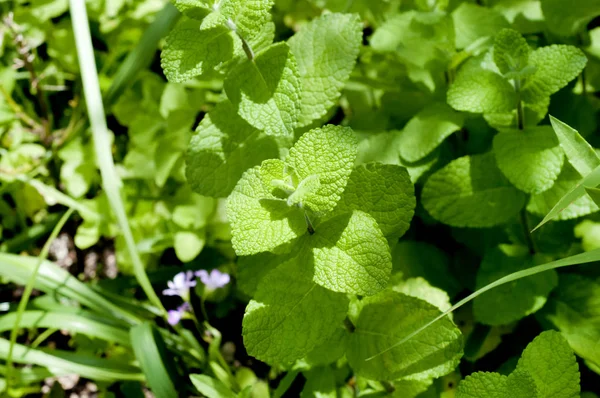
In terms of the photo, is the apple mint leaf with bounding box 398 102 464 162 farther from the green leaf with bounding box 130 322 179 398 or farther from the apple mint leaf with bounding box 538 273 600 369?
the green leaf with bounding box 130 322 179 398

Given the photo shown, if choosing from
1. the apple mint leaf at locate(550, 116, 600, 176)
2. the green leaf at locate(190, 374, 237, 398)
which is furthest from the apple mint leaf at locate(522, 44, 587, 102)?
the green leaf at locate(190, 374, 237, 398)

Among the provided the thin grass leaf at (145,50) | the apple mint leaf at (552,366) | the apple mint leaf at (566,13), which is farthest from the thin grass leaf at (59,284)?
the apple mint leaf at (566,13)

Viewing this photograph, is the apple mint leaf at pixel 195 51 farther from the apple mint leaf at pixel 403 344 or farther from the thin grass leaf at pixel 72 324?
the thin grass leaf at pixel 72 324

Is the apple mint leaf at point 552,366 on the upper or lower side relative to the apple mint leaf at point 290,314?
lower

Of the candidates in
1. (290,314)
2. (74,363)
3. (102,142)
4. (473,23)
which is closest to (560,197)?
(473,23)

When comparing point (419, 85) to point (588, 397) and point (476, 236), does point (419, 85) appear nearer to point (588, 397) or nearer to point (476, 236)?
point (476, 236)

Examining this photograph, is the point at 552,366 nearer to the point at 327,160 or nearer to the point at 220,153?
the point at 327,160
